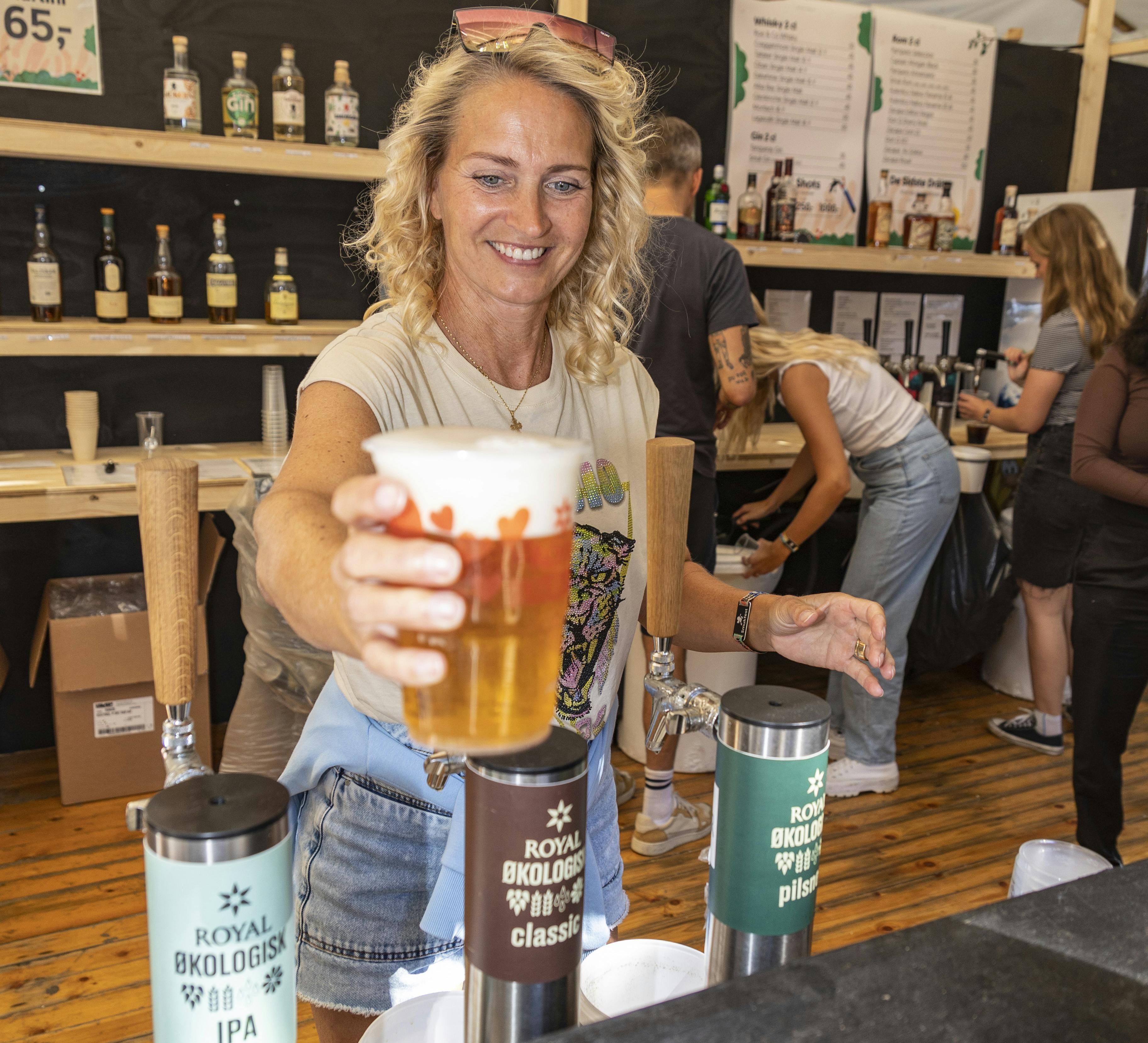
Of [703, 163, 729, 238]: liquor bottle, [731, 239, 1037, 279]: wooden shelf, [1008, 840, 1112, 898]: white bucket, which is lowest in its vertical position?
[1008, 840, 1112, 898]: white bucket

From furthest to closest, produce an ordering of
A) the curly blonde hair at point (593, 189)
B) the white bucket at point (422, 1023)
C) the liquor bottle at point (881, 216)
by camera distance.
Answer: the liquor bottle at point (881, 216) < the curly blonde hair at point (593, 189) < the white bucket at point (422, 1023)

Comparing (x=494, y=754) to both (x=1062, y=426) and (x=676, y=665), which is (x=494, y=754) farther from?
(x=1062, y=426)

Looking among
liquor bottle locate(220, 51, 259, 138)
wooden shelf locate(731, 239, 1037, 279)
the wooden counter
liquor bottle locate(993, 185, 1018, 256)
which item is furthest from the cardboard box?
liquor bottle locate(993, 185, 1018, 256)

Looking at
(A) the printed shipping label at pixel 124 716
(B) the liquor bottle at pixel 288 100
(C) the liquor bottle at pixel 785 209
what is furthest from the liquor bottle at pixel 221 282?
(C) the liquor bottle at pixel 785 209

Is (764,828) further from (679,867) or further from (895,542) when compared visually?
(895,542)

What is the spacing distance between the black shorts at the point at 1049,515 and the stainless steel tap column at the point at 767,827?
102 inches

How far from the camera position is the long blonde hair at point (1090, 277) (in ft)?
9.57

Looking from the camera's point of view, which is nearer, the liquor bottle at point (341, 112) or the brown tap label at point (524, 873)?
the brown tap label at point (524, 873)

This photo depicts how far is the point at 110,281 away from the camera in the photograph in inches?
110

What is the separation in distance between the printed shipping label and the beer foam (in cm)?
257

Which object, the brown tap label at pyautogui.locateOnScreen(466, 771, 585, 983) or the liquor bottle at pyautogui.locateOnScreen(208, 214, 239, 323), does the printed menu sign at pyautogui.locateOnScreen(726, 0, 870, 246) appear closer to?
the liquor bottle at pyautogui.locateOnScreen(208, 214, 239, 323)

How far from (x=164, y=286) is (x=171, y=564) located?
2.57 m

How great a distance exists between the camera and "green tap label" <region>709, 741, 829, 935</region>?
0.63 meters

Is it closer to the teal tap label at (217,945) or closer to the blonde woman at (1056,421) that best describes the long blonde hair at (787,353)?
the blonde woman at (1056,421)
